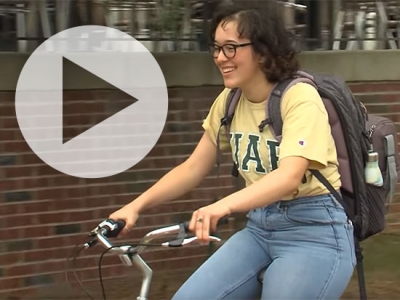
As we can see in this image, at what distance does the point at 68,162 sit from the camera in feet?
17.9

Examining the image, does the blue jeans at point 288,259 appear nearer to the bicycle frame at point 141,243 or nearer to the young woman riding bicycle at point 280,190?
the young woman riding bicycle at point 280,190

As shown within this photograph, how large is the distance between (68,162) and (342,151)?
279cm

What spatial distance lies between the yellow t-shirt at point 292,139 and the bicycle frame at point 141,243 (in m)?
0.37

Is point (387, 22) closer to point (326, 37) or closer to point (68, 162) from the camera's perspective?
point (326, 37)

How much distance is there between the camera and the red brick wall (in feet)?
17.3

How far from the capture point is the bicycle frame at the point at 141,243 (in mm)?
2680

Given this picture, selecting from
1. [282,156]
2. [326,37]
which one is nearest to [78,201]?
[326,37]

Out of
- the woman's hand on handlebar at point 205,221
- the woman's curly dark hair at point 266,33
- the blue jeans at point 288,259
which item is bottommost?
the blue jeans at point 288,259

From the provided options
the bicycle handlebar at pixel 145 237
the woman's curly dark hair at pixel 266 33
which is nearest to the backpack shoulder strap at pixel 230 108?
the woman's curly dark hair at pixel 266 33

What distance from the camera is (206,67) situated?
594cm
